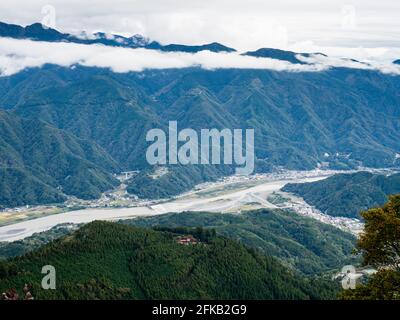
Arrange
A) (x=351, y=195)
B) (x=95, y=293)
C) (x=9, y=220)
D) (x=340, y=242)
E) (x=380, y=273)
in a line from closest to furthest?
(x=380, y=273) < (x=95, y=293) < (x=340, y=242) < (x=9, y=220) < (x=351, y=195)

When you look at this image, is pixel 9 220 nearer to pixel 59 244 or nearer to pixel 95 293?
pixel 59 244

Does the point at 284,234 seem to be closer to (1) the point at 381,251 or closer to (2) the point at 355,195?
(2) the point at 355,195

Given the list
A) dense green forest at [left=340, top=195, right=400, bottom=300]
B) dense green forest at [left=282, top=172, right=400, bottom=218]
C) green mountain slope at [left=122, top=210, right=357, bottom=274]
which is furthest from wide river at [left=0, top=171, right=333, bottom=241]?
dense green forest at [left=340, top=195, right=400, bottom=300]

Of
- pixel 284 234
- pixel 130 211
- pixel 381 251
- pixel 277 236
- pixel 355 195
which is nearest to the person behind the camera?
pixel 381 251

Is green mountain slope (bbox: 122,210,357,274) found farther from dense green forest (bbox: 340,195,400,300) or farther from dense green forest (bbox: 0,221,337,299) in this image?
dense green forest (bbox: 340,195,400,300)

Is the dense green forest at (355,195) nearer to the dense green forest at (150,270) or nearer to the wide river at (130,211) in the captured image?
the wide river at (130,211)

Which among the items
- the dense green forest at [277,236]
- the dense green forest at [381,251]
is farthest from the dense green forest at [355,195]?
the dense green forest at [381,251]

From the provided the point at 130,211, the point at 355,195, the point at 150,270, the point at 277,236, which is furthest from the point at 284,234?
the point at 150,270
